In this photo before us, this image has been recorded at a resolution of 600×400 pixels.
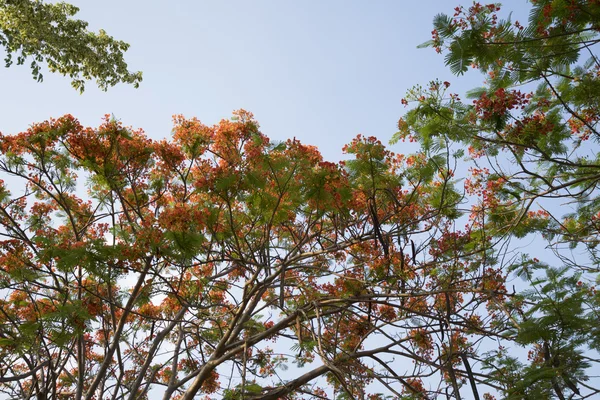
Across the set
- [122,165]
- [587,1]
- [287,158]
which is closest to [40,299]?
[122,165]

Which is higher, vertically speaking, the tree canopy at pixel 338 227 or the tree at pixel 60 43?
the tree at pixel 60 43

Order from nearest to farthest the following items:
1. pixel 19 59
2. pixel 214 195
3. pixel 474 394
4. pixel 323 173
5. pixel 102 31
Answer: pixel 474 394 → pixel 323 173 → pixel 214 195 → pixel 19 59 → pixel 102 31

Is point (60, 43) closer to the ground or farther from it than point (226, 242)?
farther from it

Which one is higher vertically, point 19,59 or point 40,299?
point 19,59

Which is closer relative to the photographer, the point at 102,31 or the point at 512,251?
the point at 512,251

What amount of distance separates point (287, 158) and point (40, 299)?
5483 mm

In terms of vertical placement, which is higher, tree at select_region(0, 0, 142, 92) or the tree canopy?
tree at select_region(0, 0, 142, 92)

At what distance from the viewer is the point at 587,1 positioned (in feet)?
16.0

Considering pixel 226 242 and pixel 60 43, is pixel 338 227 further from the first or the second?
pixel 60 43

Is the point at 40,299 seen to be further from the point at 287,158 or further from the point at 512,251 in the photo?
the point at 512,251

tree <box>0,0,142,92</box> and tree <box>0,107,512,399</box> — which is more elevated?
tree <box>0,0,142,92</box>

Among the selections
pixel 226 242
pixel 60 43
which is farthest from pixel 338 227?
pixel 60 43

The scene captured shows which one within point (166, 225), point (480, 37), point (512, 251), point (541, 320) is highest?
point (480, 37)

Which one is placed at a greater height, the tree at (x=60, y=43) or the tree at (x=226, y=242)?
the tree at (x=60, y=43)
